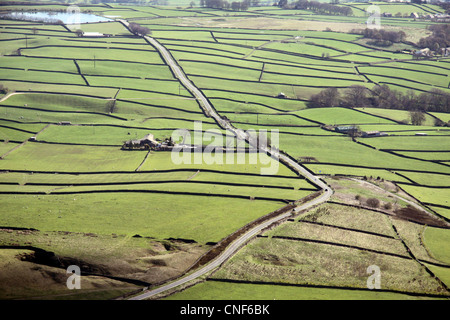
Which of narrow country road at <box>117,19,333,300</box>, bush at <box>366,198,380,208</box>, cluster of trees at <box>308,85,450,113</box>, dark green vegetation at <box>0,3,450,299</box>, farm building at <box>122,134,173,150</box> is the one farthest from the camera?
cluster of trees at <box>308,85,450,113</box>

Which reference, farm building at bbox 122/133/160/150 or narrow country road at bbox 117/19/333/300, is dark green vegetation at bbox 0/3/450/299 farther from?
farm building at bbox 122/133/160/150

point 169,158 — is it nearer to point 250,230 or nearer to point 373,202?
point 250,230

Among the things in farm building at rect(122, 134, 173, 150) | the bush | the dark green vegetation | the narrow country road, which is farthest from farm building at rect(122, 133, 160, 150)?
the bush

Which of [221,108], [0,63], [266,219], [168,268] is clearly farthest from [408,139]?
[0,63]

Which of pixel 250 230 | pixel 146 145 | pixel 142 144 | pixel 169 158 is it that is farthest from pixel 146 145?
pixel 250 230

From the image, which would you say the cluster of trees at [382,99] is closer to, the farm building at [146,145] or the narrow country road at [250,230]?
the narrow country road at [250,230]

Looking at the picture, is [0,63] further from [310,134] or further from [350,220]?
[350,220]
